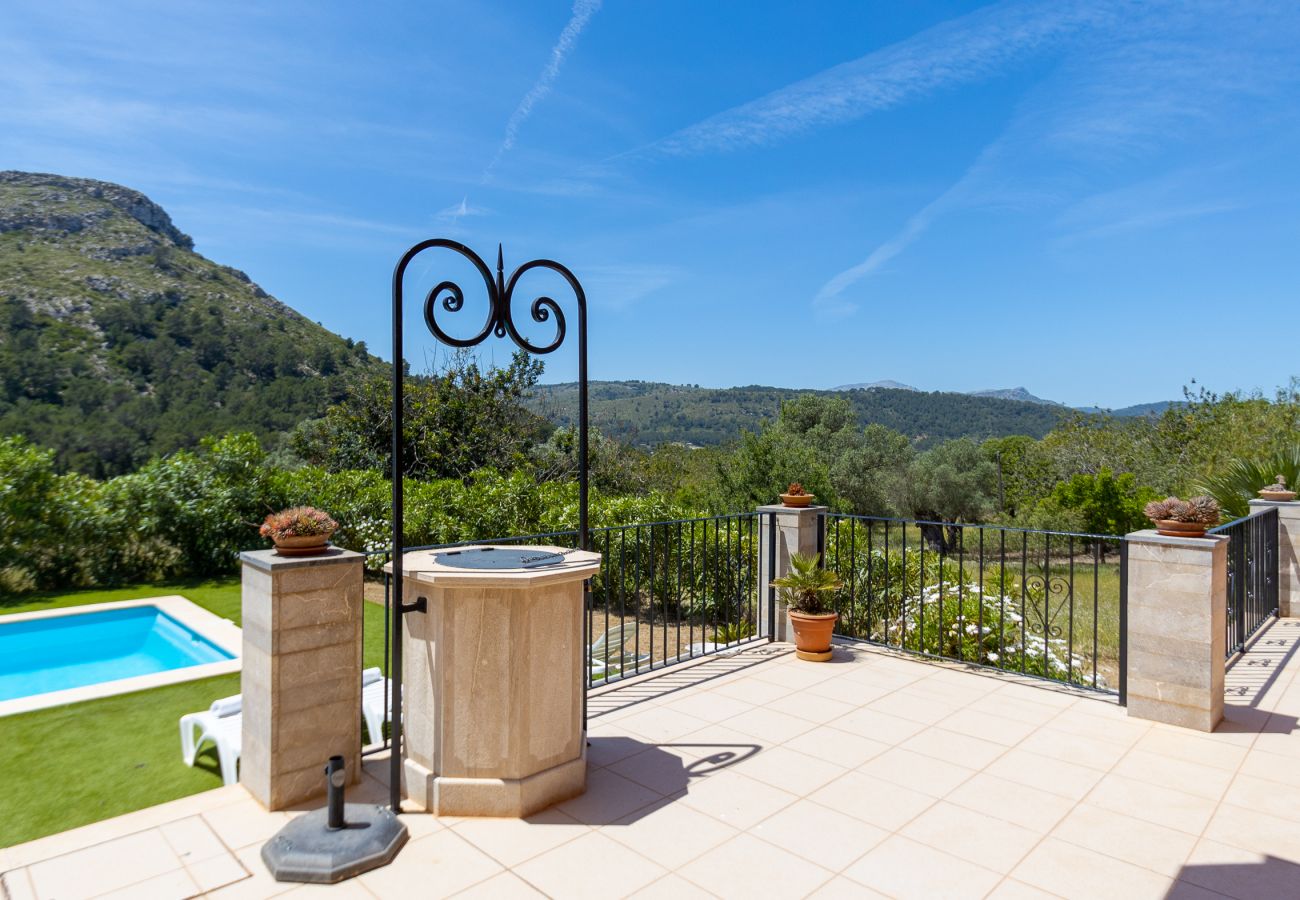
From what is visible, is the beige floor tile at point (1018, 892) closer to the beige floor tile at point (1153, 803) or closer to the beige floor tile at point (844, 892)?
the beige floor tile at point (844, 892)

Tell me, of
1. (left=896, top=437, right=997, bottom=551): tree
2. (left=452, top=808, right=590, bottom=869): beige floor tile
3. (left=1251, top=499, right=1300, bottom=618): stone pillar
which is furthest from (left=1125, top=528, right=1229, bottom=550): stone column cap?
(left=896, top=437, right=997, bottom=551): tree

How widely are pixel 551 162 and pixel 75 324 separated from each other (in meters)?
23.0

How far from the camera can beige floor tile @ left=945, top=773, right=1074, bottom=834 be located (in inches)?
105

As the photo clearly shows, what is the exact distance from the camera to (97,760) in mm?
3678

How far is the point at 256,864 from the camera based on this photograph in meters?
2.33

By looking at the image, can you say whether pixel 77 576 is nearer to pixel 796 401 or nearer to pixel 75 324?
pixel 75 324

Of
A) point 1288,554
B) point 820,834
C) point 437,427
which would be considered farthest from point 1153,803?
point 437,427

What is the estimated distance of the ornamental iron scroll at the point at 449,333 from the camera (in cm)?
264

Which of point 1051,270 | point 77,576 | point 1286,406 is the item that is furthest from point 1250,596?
point 1051,270

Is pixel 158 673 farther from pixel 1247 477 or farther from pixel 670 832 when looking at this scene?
pixel 1247 477

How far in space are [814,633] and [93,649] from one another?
7.47 metres

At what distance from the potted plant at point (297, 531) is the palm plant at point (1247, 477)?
796 centimetres

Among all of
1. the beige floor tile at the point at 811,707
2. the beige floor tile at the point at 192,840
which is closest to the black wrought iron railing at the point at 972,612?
the beige floor tile at the point at 811,707

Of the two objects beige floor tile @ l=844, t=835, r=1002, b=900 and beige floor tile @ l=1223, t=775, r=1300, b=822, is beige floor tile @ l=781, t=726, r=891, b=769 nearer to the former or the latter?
beige floor tile @ l=844, t=835, r=1002, b=900
